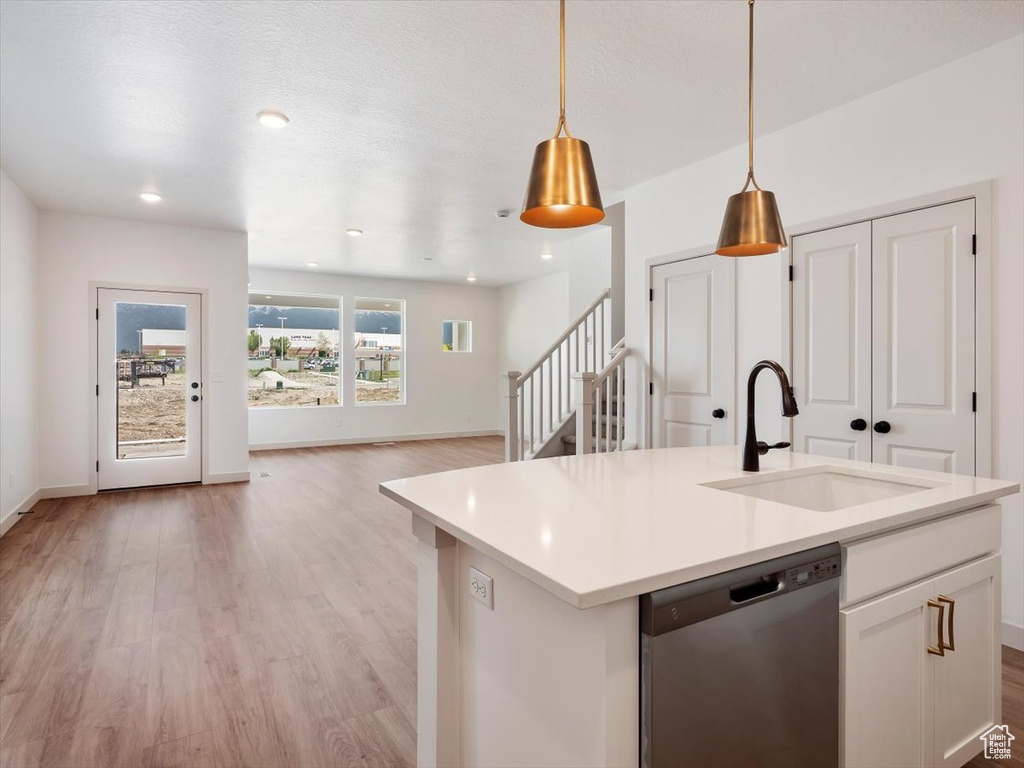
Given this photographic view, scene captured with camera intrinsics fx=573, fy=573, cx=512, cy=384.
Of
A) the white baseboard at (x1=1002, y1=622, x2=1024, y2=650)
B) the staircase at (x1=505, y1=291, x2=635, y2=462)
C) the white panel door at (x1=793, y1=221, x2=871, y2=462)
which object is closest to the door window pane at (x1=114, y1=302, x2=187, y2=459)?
the staircase at (x1=505, y1=291, x2=635, y2=462)

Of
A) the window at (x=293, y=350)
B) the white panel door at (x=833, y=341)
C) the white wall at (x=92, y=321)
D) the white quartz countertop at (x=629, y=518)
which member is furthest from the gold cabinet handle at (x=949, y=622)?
the window at (x=293, y=350)

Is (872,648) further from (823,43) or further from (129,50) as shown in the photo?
(129,50)

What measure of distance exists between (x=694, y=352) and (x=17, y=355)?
17.9 ft

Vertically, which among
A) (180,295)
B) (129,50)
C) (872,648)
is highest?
(129,50)

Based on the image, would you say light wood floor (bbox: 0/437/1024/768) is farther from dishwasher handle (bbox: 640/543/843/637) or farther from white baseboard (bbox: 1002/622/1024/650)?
dishwasher handle (bbox: 640/543/843/637)

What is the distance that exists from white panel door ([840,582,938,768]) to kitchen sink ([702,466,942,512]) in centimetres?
46

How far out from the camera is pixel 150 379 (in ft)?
19.6

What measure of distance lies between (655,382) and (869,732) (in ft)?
10.7

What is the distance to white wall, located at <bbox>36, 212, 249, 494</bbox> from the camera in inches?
217

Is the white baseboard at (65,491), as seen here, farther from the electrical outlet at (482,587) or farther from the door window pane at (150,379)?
the electrical outlet at (482,587)

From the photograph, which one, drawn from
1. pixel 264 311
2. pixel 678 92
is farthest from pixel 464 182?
pixel 264 311

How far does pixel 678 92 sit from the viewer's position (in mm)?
3088

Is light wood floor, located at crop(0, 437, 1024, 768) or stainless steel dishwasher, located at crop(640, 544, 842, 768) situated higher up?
stainless steel dishwasher, located at crop(640, 544, 842, 768)

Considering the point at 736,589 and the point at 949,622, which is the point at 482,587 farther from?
the point at 949,622
